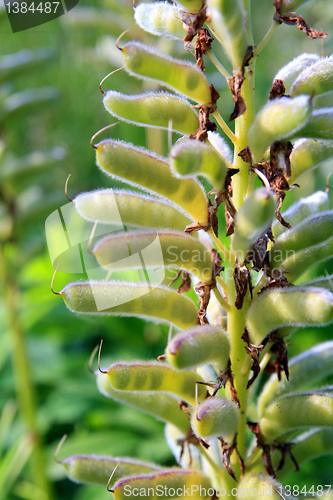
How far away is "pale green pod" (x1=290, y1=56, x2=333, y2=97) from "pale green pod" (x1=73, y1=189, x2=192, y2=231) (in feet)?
1.20

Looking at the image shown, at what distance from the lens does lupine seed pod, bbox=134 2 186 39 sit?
1.09 meters

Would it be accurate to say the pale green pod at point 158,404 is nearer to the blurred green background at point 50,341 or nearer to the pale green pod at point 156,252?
the pale green pod at point 156,252

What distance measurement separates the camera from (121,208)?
1.06 m

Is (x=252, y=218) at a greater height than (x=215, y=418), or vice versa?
(x=252, y=218)

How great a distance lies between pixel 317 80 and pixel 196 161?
0.31 meters

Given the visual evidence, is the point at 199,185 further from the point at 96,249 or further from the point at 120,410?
the point at 120,410

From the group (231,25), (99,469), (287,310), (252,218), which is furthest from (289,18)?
(99,469)

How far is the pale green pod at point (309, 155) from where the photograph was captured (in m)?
1.07

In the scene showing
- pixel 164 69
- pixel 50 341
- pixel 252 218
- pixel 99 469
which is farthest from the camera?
pixel 50 341

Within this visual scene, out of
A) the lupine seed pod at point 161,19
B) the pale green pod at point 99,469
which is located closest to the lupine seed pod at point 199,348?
the pale green pod at point 99,469

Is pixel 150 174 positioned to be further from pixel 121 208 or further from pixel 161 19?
pixel 161 19

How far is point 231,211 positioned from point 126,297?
0.27 m

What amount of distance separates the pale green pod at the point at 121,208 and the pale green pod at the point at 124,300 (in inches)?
5.2

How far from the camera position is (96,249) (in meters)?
1.00
